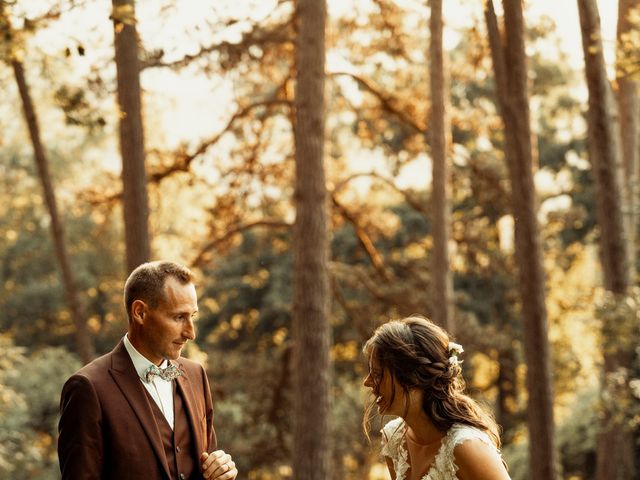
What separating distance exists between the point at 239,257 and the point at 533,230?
12.8 meters

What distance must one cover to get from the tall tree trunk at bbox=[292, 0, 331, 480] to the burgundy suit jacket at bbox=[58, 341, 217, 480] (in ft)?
26.2

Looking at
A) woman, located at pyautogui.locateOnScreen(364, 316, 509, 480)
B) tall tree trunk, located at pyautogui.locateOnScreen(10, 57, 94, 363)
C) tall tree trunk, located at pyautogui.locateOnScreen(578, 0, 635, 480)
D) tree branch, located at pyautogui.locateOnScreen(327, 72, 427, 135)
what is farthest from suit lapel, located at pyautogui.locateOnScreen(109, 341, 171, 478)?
tree branch, located at pyautogui.locateOnScreen(327, 72, 427, 135)

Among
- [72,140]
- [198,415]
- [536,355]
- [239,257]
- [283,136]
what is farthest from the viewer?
[72,140]

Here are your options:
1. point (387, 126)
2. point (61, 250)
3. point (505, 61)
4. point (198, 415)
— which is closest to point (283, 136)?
point (387, 126)

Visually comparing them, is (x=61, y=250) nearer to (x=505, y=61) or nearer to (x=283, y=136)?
(x=283, y=136)

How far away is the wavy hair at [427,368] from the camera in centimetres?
391

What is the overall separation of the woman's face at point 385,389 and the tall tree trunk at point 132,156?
306 inches

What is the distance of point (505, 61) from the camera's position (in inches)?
485

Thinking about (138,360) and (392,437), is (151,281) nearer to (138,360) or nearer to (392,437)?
(138,360)

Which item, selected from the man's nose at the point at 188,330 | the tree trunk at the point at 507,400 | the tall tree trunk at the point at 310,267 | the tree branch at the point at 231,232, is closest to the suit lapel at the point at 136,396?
the man's nose at the point at 188,330

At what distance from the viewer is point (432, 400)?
3.98 meters

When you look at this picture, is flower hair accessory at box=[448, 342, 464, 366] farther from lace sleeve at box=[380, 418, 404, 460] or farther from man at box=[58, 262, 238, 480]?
man at box=[58, 262, 238, 480]

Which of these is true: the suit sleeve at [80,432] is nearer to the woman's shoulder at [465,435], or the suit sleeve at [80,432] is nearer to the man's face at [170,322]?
the man's face at [170,322]

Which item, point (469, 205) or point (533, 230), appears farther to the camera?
point (469, 205)
